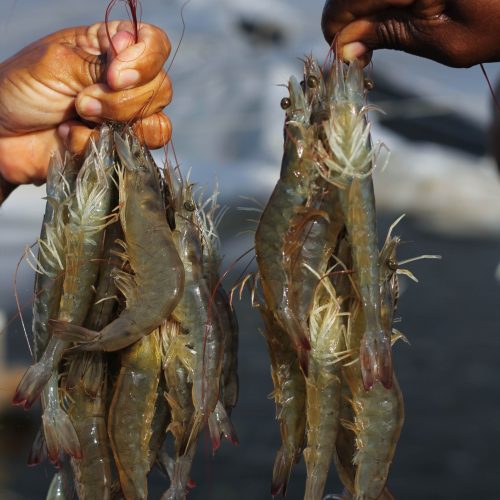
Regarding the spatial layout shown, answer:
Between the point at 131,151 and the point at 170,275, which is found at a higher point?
the point at 131,151

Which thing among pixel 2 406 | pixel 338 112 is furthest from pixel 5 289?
pixel 338 112

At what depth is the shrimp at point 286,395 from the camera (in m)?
2.42

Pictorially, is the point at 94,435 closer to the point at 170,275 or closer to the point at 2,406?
the point at 170,275

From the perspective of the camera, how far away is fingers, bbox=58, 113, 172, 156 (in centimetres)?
255

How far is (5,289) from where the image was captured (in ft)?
20.5

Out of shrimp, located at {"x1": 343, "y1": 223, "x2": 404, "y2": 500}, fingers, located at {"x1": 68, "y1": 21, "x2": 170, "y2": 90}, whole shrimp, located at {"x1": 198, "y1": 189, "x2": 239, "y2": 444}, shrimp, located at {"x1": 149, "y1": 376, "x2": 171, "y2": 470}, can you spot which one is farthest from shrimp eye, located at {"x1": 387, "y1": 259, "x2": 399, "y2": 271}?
fingers, located at {"x1": 68, "y1": 21, "x2": 170, "y2": 90}

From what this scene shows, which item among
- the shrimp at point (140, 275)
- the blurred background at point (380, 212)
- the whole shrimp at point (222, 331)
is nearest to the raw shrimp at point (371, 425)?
the whole shrimp at point (222, 331)

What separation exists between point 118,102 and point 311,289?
706 mm

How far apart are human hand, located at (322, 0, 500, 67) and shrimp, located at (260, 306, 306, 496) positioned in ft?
2.48

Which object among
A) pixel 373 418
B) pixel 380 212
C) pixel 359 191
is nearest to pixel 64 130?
pixel 359 191

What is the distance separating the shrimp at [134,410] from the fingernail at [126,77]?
2.17 ft

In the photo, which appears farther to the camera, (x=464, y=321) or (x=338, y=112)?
(x=464, y=321)

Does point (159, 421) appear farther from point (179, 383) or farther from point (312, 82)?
point (312, 82)

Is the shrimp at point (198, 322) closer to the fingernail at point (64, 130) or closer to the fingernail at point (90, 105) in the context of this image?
the fingernail at point (90, 105)
